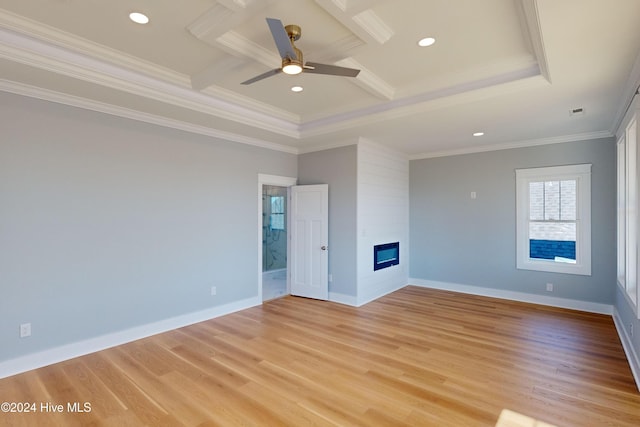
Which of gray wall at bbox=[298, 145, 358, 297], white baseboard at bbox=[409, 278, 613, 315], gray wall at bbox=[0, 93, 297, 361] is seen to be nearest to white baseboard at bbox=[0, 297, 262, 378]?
gray wall at bbox=[0, 93, 297, 361]

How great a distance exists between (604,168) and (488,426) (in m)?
4.51

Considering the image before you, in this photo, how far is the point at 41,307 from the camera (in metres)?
3.27

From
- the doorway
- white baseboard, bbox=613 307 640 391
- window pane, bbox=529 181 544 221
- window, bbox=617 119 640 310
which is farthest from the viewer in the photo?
the doorway

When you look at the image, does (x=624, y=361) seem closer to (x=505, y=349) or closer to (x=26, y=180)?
Result: (x=505, y=349)

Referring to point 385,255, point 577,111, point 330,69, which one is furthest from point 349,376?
point 577,111

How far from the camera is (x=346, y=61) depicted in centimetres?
312

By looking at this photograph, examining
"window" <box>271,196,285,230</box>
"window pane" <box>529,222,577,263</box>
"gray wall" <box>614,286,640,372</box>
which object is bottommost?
"gray wall" <box>614,286,640,372</box>

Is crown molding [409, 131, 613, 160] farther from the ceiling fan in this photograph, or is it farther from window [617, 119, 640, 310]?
the ceiling fan

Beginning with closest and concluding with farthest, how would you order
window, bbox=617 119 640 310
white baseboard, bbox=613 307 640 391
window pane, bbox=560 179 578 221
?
white baseboard, bbox=613 307 640 391, window, bbox=617 119 640 310, window pane, bbox=560 179 578 221

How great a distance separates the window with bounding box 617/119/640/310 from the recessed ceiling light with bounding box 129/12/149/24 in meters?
4.32

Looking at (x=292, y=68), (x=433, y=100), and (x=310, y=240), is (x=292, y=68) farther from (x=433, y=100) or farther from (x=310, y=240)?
(x=310, y=240)

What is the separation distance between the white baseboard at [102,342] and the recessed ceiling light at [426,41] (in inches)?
166

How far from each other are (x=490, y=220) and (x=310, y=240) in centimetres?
325

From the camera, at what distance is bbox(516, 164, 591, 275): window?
5008 millimetres
